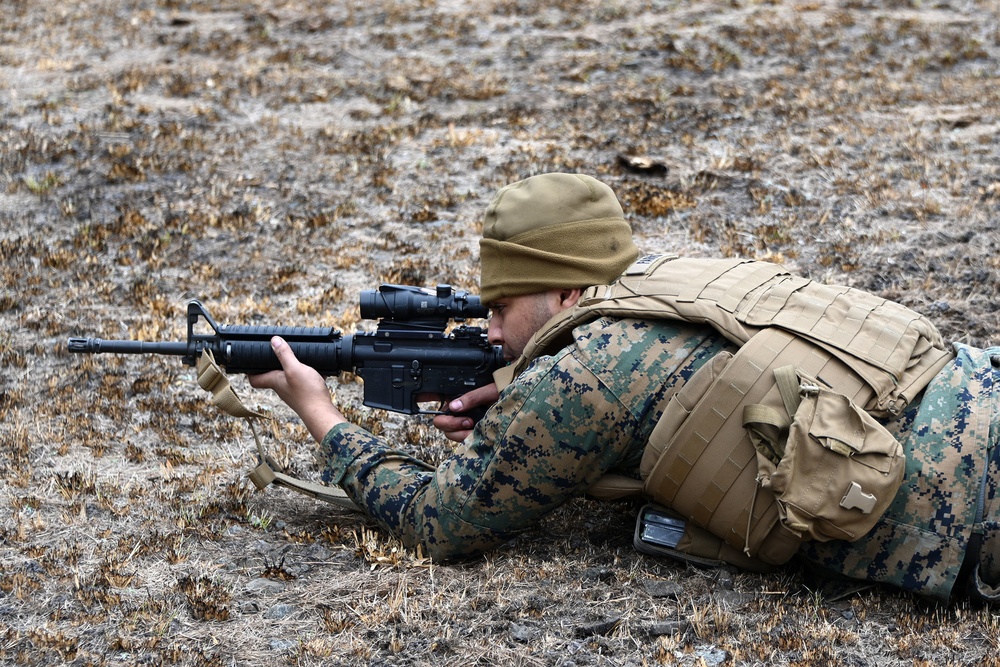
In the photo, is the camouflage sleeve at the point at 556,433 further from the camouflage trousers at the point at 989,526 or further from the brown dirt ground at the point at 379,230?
the camouflage trousers at the point at 989,526

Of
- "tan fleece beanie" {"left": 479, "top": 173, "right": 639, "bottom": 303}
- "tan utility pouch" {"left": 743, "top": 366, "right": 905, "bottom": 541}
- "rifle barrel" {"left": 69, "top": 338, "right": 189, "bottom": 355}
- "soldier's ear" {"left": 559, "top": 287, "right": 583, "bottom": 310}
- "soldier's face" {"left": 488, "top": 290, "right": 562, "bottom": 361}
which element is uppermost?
"tan fleece beanie" {"left": 479, "top": 173, "right": 639, "bottom": 303}

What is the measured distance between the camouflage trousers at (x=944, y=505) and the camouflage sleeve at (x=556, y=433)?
34.8 inches

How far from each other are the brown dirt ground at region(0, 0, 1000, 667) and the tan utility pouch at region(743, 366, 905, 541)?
1.84 ft

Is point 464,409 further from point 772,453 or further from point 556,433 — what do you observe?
point 772,453

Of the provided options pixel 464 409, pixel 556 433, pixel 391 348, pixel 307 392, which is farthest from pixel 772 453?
pixel 307 392

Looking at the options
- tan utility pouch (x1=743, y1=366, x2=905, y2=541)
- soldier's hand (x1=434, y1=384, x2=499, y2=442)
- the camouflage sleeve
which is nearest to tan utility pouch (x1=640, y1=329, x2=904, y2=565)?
tan utility pouch (x1=743, y1=366, x2=905, y2=541)

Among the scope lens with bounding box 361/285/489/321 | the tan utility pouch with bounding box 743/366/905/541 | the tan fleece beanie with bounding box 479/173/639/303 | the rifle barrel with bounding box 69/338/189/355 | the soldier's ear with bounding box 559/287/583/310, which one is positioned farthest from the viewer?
the rifle barrel with bounding box 69/338/189/355

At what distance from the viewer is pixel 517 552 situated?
4.78 meters

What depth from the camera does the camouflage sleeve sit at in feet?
13.4

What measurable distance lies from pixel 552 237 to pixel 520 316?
41cm

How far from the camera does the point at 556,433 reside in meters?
4.12

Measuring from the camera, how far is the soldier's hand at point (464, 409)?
504 cm

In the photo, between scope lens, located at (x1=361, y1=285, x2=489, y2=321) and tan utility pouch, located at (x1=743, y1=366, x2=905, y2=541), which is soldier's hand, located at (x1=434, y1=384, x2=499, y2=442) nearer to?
scope lens, located at (x1=361, y1=285, x2=489, y2=321)

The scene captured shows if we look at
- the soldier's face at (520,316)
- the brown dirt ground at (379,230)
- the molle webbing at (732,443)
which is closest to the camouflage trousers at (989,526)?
the brown dirt ground at (379,230)
